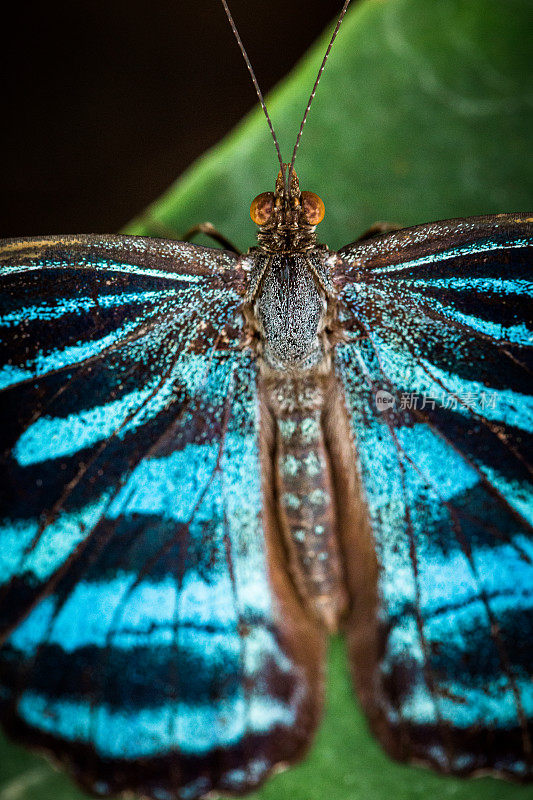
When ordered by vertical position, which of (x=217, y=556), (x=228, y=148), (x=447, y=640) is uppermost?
(x=228, y=148)

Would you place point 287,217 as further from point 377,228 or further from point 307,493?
point 307,493

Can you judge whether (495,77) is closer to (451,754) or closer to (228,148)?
(228,148)

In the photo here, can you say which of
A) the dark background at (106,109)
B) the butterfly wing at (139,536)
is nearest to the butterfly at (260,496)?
the butterfly wing at (139,536)

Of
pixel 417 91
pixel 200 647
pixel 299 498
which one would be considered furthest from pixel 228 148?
pixel 200 647

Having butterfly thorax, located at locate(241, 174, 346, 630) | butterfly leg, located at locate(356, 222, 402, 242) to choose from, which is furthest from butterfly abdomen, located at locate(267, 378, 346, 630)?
butterfly leg, located at locate(356, 222, 402, 242)

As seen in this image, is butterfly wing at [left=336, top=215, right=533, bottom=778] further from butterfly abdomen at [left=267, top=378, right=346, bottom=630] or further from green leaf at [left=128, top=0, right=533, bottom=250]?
green leaf at [left=128, top=0, right=533, bottom=250]

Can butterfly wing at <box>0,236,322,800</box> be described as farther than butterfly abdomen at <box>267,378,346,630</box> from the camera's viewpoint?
No
